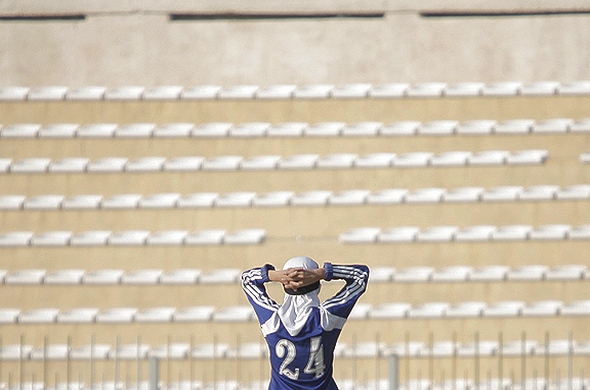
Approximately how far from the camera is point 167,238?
42.7ft

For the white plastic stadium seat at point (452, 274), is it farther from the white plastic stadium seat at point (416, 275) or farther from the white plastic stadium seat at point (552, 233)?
→ the white plastic stadium seat at point (552, 233)

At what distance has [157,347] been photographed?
12.8m

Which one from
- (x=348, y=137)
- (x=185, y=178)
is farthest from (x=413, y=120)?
(x=185, y=178)

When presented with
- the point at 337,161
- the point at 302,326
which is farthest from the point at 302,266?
the point at 337,161

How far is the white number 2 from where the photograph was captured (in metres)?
5.02

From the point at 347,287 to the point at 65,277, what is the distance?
8413 mm

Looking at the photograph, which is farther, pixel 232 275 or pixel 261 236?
pixel 261 236

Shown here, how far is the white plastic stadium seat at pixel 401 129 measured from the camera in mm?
13156

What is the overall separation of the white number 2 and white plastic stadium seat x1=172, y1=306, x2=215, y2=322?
779 centimetres

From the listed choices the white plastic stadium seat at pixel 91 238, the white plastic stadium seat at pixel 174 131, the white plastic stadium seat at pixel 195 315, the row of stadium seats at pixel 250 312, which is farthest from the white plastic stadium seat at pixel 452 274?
the white plastic stadium seat at pixel 91 238

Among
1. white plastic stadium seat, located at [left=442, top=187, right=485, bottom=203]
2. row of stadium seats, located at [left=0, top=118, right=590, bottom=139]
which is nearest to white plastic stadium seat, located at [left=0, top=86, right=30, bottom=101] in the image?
row of stadium seats, located at [left=0, top=118, right=590, bottom=139]

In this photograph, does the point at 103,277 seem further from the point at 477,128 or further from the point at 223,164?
the point at 477,128

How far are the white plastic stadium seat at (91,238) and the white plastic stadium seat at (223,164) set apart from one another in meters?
1.52

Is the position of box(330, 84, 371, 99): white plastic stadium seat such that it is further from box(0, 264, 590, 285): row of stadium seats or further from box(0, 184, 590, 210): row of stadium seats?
box(0, 264, 590, 285): row of stadium seats
